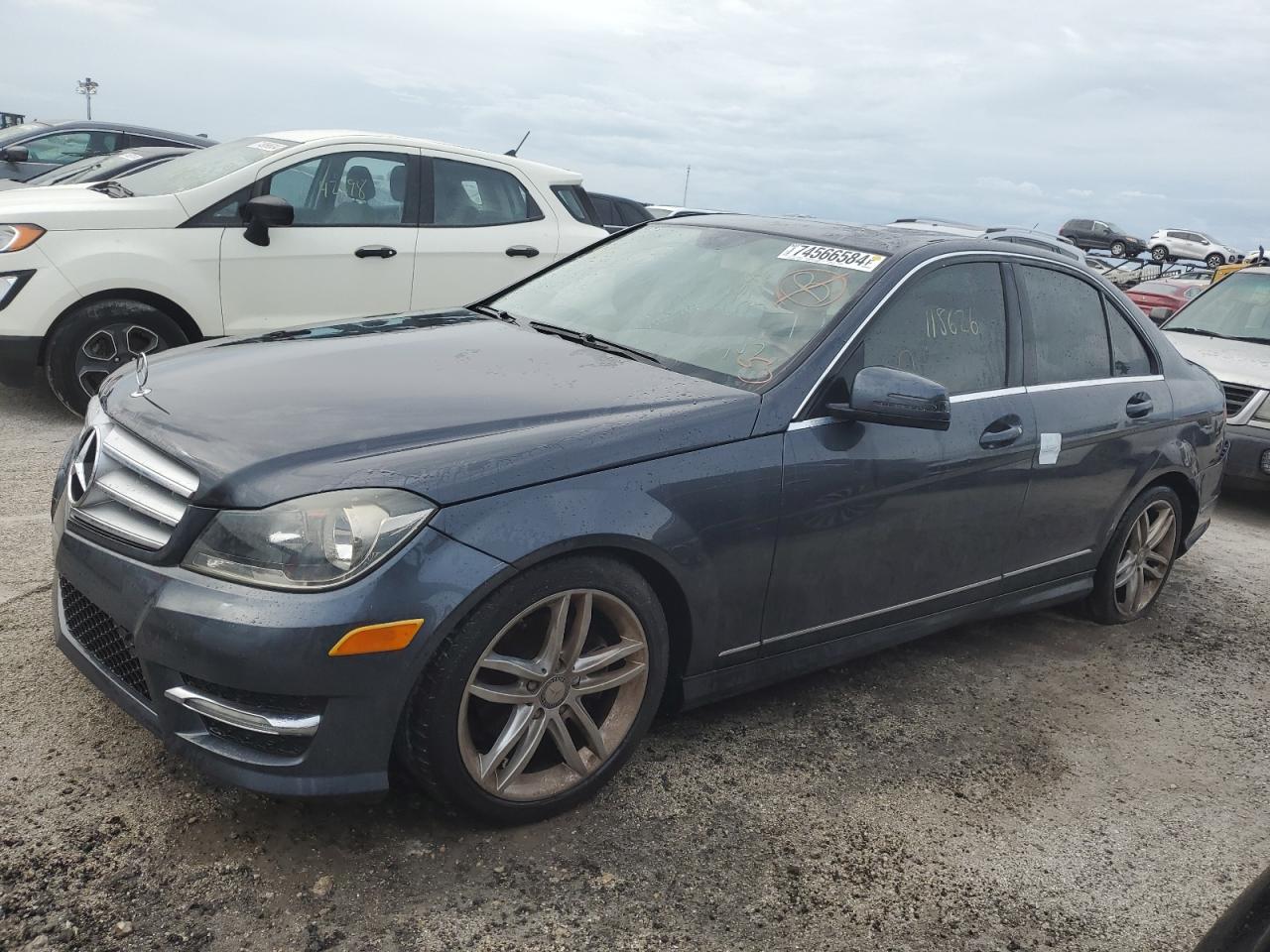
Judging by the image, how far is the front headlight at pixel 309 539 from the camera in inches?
98.2

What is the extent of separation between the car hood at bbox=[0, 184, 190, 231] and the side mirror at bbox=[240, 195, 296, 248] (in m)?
0.35

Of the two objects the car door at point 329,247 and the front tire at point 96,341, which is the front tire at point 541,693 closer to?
the car door at point 329,247

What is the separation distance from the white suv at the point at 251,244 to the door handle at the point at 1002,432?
4.33 meters

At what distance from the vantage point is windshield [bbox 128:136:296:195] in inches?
271

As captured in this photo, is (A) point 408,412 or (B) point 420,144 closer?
(A) point 408,412

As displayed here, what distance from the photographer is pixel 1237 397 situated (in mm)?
Result: 7383

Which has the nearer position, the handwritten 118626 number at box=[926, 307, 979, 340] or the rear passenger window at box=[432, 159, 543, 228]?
the handwritten 118626 number at box=[926, 307, 979, 340]

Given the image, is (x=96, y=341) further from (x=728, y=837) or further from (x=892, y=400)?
(x=728, y=837)

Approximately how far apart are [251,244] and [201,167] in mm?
820

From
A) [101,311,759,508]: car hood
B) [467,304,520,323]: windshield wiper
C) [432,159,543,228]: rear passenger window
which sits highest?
[432,159,543,228]: rear passenger window

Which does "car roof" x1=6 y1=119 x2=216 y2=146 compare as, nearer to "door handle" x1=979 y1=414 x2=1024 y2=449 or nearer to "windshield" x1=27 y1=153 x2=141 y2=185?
"windshield" x1=27 y1=153 x2=141 y2=185

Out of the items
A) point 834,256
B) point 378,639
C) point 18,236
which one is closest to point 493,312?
point 834,256

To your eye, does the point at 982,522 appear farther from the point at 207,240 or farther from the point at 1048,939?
the point at 207,240

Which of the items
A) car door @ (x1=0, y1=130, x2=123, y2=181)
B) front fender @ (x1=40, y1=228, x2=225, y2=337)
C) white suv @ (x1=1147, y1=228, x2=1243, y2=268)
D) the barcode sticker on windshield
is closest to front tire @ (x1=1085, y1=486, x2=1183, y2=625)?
the barcode sticker on windshield
